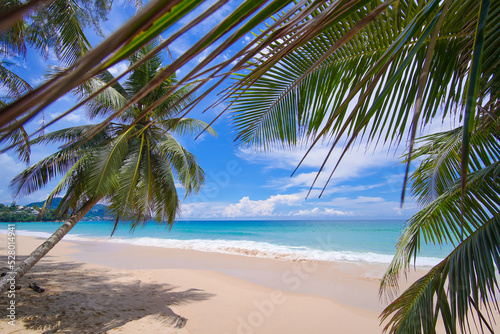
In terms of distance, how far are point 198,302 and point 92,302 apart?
213 centimetres

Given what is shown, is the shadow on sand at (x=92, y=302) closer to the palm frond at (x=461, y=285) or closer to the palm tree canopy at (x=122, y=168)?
the palm tree canopy at (x=122, y=168)

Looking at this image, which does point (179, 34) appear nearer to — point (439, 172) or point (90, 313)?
point (439, 172)

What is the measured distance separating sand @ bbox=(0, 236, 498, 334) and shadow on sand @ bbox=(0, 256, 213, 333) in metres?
0.01

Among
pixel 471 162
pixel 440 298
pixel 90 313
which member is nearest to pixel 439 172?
pixel 471 162

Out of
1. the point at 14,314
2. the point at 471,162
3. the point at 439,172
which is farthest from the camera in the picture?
the point at 14,314

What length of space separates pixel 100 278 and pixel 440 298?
839cm

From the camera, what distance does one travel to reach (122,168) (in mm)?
6188

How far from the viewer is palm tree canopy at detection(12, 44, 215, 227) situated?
18.6ft

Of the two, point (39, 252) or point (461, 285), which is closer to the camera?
point (461, 285)

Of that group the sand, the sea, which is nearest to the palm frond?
the sea

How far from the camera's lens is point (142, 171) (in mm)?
7055

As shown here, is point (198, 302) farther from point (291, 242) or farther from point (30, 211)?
point (291, 242)

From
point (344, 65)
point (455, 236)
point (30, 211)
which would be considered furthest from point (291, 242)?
point (344, 65)

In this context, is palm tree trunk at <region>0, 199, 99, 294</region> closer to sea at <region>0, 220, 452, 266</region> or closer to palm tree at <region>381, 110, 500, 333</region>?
sea at <region>0, 220, 452, 266</region>
